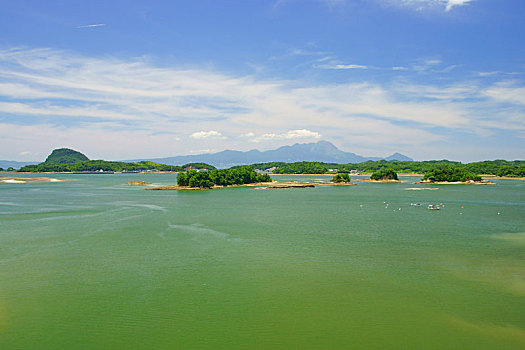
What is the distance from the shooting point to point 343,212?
1722 inches

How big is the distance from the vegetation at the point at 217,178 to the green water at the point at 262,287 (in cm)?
4825

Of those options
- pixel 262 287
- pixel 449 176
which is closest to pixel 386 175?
pixel 449 176

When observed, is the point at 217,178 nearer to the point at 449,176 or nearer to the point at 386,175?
the point at 386,175

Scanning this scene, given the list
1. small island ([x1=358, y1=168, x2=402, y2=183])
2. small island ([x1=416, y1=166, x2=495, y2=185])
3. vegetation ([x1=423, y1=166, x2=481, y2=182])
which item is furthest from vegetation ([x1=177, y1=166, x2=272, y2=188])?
vegetation ([x1=423, y1=166, x2=481, y2=182])

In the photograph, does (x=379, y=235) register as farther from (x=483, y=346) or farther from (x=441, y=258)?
(x=483, y=346)

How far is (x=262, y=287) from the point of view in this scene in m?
17.3

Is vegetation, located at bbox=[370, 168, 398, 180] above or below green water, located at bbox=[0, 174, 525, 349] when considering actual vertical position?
above

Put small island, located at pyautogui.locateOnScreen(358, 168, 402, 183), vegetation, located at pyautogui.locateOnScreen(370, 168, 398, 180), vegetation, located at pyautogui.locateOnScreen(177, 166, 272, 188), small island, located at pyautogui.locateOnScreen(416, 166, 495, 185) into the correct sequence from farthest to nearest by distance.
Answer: vegetation, located at pyautogui.locateOnScreen(370, 168, 398, 180), small island, located at pyautogui.locateOnScreen(358, 168, 402, 183), small island, located at pyautogui.locateOnScreen(416, 166, 495, 185), vegetation, located at pyautogui.locateOnScreen(177, 166, 272, 188)

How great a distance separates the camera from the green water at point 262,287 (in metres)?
12.8

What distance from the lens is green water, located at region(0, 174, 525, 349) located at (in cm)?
1284

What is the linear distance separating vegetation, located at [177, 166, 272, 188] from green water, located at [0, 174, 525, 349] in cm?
4825

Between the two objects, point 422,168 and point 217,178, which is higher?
point 422,168

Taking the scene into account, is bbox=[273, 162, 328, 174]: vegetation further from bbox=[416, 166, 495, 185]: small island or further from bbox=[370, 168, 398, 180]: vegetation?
bbox=[416, 166, 495, 185]: small island

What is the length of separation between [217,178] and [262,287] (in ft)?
238
